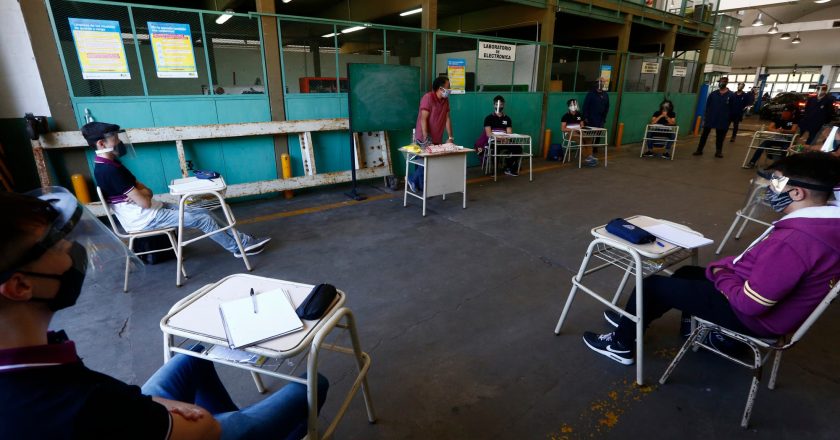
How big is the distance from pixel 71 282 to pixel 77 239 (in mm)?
102

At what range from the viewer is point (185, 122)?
476cm

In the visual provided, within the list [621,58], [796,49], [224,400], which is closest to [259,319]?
[224,400]

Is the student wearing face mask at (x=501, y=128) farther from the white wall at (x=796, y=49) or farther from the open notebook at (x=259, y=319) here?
the white wall at (x=796, y=49)

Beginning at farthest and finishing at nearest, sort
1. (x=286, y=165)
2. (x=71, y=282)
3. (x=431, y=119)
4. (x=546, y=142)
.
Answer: (x=546, y=142), (x=431, y=119), (x=286, y=165), (x=71, y=282)

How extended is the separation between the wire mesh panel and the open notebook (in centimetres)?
420

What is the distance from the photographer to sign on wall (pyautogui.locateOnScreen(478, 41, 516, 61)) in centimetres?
706

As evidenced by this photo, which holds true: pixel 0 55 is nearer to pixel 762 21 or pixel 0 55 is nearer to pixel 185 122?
pixel 185 122

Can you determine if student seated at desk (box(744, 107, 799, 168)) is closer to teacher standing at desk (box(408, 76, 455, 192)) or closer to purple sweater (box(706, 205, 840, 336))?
teacher standing at desk (box(408, 76, 455, 192))

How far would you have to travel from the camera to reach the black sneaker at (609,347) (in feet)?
7.75

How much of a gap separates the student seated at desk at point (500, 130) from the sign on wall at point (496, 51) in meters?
0.73

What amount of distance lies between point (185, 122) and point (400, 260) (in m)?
3.26

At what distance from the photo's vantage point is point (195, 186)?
11.0ft

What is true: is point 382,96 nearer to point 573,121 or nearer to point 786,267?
point 573,121

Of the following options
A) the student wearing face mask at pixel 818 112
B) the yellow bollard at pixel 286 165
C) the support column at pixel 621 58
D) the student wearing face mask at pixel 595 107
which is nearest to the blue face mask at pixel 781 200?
the yellow bollard at pixel 286 165
